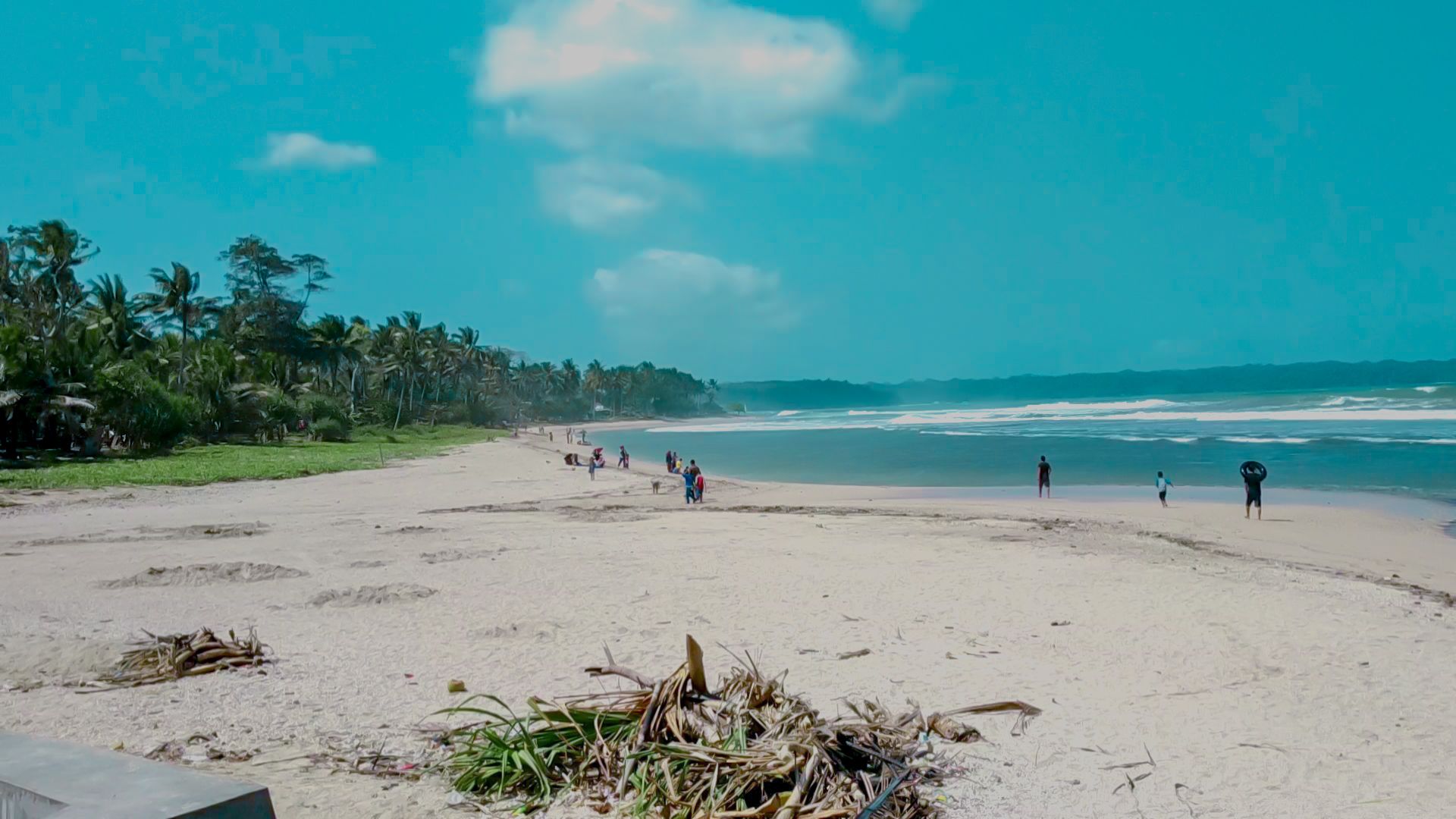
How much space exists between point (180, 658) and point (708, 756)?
4671 millimetres

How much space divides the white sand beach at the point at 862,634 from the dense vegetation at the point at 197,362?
637 inches

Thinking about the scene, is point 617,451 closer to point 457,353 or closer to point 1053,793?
point 457,353

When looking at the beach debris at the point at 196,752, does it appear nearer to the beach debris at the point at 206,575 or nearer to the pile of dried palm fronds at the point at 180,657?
the pile of dried palm fronds at the point at 180,657

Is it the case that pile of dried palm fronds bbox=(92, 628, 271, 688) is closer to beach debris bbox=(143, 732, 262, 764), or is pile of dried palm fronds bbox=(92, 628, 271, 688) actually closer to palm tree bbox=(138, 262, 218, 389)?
beach debris bbox=(143, 732, 262, 764)

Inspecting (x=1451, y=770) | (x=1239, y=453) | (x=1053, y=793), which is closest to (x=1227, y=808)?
(x=1053, y=793)

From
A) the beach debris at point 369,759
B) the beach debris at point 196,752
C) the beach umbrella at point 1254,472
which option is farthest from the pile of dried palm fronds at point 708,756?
the beach umbrella at point 1254,472

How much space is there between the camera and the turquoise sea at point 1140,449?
86.1ft

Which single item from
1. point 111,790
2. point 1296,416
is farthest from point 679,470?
point 1296,416

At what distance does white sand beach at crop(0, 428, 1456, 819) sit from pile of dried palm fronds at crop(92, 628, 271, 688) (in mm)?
209

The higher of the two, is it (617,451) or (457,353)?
(457,353)

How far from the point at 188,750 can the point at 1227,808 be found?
568cm

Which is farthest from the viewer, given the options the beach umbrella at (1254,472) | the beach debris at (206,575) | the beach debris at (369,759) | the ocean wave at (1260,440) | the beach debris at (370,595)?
the ocean wave at (1260,440)

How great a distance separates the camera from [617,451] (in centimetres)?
5594

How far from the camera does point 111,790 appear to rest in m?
2.42
